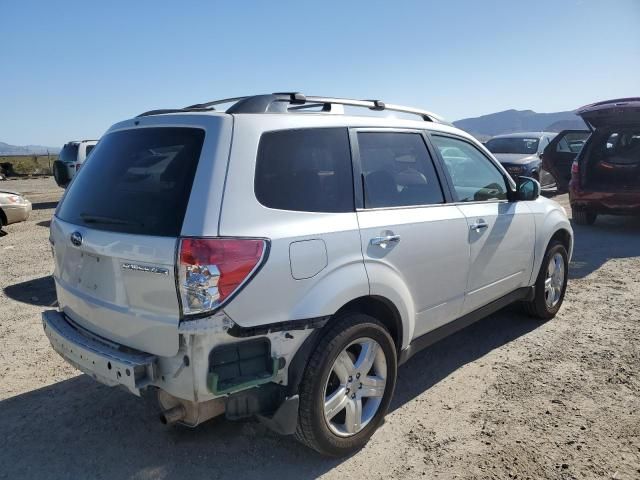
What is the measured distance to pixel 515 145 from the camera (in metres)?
13.9

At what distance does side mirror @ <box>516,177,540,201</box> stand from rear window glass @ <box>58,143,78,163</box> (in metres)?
13.3

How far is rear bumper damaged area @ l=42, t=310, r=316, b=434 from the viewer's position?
222 cm

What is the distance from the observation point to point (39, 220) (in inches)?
454

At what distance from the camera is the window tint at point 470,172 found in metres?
3.65

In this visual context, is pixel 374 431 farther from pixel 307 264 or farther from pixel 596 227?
pixel 596 227

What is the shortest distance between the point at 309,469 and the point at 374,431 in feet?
1.54

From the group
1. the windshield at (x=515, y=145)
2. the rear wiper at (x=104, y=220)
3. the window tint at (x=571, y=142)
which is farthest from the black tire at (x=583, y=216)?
the rear wiper at (x=104, y=220)

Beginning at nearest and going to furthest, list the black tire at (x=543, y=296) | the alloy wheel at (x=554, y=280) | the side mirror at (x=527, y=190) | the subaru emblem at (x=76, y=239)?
the subaru emblem at (x=76, y=239)
the side mirror at (x=527, y=190)
the black tire at (x=543, y=296)
the alloy wheel at (x=554, y=280)

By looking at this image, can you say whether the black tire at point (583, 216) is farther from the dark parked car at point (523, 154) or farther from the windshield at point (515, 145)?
the windshield at point (515, 145)

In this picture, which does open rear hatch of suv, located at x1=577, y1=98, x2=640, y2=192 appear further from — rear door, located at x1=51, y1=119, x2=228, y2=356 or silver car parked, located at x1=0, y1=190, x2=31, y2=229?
silver car parked, located at x1=0, y1=190, x2=31, y2=229

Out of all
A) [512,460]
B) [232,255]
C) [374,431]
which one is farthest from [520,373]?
[232,255]

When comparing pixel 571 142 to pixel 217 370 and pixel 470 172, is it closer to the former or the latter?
pixel 470 172

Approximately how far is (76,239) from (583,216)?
9.71m

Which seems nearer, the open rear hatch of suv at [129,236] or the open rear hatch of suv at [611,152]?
the open rear hatch of suv at [129,236]
